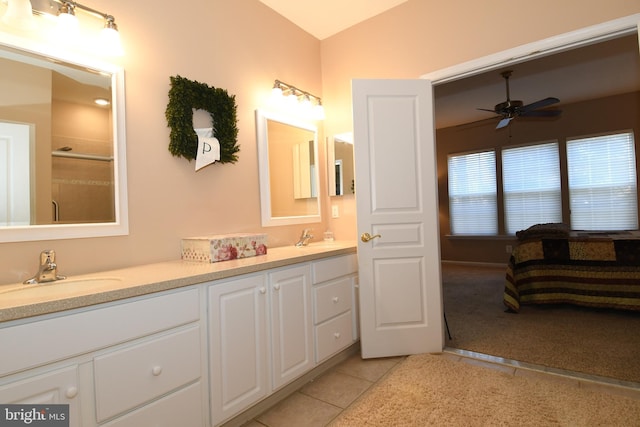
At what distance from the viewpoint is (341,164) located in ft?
10.3

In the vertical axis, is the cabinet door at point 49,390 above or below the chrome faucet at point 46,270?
below

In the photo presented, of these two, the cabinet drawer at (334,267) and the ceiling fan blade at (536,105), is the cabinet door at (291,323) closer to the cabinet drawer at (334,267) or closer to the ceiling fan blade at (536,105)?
the cabinet drawer at (334,267)

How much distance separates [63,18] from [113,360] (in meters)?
1.53

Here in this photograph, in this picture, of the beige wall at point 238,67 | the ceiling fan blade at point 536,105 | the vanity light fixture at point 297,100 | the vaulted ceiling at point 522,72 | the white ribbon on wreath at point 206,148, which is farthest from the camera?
the ceiling fan blade at point 536,105

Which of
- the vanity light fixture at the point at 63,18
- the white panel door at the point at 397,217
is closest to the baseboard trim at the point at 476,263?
the white panel door at the point at 397,217

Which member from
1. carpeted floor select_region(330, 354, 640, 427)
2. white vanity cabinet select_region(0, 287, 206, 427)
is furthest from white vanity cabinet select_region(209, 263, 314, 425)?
carpeted floor select_region(330, 354, 640, 427)

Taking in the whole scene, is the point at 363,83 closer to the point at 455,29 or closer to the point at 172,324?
the point at 455,29

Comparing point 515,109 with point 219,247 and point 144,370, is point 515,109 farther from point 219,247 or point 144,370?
point 144,370

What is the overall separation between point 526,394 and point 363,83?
2.29m

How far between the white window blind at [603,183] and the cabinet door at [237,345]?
5.85 metres

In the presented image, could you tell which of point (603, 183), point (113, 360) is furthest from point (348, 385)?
point (603, 183)

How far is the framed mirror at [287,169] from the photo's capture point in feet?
8.52

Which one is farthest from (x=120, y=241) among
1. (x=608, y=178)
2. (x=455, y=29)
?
(x=608, y=178)

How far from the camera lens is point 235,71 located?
8.03ft
